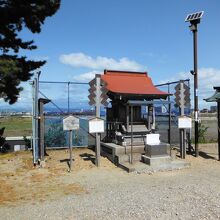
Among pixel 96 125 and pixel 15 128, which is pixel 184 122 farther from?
pixel 15 128

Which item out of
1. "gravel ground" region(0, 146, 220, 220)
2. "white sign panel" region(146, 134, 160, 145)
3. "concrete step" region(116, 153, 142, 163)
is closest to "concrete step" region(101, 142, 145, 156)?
"concrete step" region(116, 153, 142, 163)

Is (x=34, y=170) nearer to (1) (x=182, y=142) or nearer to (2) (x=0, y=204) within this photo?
(2) (x=0, y=204)

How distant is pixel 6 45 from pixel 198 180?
6.80 meters

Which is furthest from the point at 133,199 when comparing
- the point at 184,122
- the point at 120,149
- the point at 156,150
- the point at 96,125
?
the point at 184,122

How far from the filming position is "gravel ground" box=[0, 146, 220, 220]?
6.02 metres

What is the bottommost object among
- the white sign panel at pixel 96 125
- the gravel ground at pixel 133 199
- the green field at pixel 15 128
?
the gravel ground at pixel 133 199

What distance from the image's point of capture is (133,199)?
7.04m

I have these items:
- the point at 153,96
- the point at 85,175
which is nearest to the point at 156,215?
the point at 85,175

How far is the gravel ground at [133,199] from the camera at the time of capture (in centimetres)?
602

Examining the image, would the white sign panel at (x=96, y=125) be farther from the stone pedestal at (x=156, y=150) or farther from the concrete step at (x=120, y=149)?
the stone pedestal at (x=156, y=150)

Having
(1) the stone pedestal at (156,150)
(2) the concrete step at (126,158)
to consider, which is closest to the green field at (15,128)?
(2) the concrete step at (126,158)

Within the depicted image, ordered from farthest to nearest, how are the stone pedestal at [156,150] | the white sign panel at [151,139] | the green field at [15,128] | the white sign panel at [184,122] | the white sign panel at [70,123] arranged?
1. the green field at [15,128]
2. the white sign panel at [184,122]
3. the white sign panel at [151,139]
4. the stone pedestal at [156,150]
5. the white sign panel at [70,123]

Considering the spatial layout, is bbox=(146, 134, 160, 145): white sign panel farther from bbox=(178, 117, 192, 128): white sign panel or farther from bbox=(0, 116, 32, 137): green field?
bbox=(0, 116, 32, 137): green field

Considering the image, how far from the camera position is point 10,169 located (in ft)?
35.7
